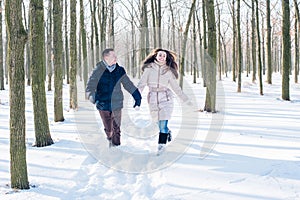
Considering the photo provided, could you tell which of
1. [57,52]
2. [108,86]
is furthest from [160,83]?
[57,52]

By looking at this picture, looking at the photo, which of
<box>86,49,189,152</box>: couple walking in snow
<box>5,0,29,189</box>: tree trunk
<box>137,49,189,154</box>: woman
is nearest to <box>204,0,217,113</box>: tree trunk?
<box>86,49,189,152</box>: couple walking in snow

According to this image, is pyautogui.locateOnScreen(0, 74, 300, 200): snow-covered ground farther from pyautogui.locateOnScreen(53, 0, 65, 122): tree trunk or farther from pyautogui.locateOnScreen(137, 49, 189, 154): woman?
pyautogui.locateOnScreen(53, 0, 65, 122): tree trunk

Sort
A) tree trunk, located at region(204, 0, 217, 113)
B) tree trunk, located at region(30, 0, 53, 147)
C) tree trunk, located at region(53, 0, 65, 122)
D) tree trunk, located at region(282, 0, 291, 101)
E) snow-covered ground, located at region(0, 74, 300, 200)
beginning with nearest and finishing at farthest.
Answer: snow-covered ground, located at region(0, 74, 300, 200) < tree trunk, located at region(30, 0, 53, 147) < tree trunk, located at region(53, 0, 65, 122) < tree trunk, located at region(204, 0, 217, 113) < tree trunk, located at region(282, 0, 291, 101)

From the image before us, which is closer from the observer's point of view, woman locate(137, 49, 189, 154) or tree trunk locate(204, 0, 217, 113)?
woman locate(137, 49, 189, 154)

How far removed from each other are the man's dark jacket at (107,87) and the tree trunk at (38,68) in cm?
117

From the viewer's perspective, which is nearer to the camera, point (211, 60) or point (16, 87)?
point (16, 87)

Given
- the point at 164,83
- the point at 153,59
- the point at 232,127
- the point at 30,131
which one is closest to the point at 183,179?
the point at 164,83

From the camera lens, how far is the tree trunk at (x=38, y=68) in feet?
20.5

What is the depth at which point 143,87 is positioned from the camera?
232 inches

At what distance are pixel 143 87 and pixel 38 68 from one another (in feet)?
7.13

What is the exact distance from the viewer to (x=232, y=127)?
26.6ft

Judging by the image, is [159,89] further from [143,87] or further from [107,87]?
[107,87]

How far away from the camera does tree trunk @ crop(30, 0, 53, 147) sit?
6.26m

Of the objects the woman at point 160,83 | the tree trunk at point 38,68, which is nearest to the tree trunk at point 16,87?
the tree trunk at point 38,68
